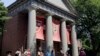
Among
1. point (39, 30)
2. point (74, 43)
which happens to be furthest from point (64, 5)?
point (39, 30)

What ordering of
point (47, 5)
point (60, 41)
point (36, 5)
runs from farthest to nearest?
point (60, 41) → point (47, 5) → point (36, 5)

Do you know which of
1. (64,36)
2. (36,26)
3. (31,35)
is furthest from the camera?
(64,36)

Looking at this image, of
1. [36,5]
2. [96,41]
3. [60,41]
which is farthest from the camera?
[96,41]

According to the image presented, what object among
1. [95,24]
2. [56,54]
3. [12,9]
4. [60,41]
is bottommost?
[56,54]

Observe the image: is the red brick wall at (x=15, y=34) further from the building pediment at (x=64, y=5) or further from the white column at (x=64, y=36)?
the white column at (x=64, y=36)

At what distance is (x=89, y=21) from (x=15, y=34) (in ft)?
33.2

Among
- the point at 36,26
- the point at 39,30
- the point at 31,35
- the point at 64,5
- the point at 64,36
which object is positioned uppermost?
the point at 64,5

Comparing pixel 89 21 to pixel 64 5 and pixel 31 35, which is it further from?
pixel 31 35

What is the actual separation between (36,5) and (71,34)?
7472 mm

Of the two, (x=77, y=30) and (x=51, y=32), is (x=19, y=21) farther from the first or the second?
(x=77, y=30)

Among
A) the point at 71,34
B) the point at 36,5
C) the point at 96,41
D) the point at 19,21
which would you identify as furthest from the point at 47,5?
the point at 96,41

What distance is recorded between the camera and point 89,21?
2633 centimetres

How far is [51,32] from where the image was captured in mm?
21641

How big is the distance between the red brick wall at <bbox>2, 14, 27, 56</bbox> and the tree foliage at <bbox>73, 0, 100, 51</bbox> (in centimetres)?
817
